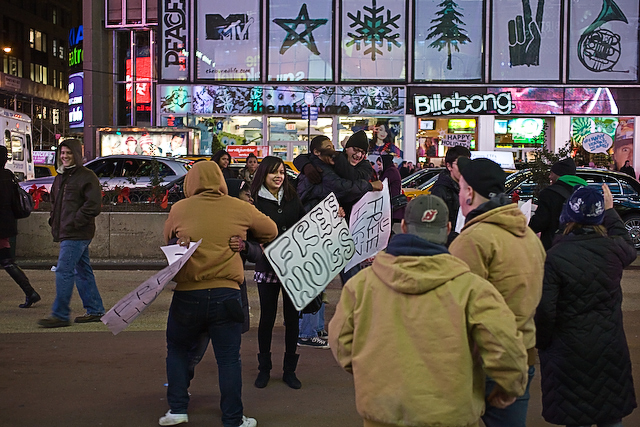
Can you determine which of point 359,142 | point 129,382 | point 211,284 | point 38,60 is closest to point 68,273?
point 129,382

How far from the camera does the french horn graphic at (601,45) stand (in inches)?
1246

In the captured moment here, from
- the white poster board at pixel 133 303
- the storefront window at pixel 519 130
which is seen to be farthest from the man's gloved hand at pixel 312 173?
the storefront window at pixel 519 130

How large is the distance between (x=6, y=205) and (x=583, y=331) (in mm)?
6777

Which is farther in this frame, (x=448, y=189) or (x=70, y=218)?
(x=70, y=218)

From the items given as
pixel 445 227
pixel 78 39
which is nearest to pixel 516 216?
pixel 445 227

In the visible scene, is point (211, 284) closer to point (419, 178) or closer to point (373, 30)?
point (419, 178)

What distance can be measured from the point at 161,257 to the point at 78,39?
128 ft

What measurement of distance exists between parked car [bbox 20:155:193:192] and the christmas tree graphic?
61.2 feet

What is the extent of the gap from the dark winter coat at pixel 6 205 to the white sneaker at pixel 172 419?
175 inches

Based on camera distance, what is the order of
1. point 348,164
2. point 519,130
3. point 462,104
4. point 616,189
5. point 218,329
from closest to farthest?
point 218,329, point 348,164, point 616,189, point 462,104, point 519,130

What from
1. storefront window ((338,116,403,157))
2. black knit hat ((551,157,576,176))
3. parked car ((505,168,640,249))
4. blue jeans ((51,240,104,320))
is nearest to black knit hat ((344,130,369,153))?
black knit hat ((551,157,576,176))

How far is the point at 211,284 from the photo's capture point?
442 cm

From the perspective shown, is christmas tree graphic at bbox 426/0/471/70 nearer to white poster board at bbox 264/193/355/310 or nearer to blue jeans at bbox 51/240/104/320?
blue jeans at bbox 51/240/104/320

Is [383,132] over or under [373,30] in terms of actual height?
under
